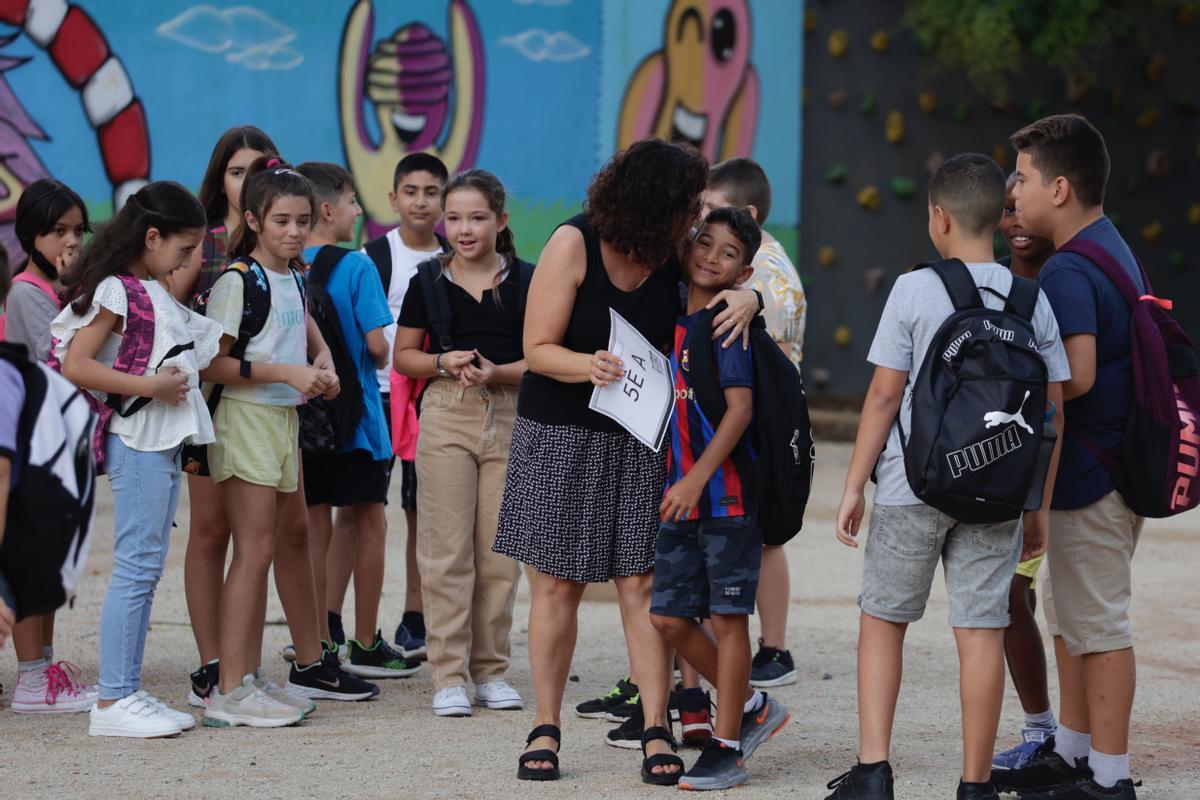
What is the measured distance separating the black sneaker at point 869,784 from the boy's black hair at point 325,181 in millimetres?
3059

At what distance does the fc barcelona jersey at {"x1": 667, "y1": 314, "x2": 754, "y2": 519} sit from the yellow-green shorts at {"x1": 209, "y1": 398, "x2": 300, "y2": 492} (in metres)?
1.44

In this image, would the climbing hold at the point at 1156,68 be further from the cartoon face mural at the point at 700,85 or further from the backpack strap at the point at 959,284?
the backpack strap at the point at 959,284

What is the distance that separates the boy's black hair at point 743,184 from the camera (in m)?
5.72

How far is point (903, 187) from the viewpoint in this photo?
15.1 meters

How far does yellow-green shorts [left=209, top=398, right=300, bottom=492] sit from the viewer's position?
16.3 ft

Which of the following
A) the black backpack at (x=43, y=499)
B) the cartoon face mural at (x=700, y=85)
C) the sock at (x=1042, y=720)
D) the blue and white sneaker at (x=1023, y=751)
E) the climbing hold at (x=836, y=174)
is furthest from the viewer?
the climbing hold at (x=836, y=174)

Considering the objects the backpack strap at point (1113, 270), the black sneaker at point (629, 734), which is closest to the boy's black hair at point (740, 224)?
the backpack strap at point (1113, 270)

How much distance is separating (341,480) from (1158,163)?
11789mm

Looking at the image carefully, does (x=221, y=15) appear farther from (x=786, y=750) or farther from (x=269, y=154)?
(x=786, y=750)

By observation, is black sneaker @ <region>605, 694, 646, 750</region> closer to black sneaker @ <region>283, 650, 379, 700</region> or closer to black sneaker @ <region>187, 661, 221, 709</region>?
black sneaker @ <region>283, 650, 379, 700</region>

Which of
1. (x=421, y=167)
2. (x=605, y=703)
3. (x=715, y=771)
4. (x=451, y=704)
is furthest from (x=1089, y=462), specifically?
(x=421, y=167)

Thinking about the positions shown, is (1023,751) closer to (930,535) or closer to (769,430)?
(930,535)

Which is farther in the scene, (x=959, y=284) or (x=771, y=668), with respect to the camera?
(x=771, y=668)

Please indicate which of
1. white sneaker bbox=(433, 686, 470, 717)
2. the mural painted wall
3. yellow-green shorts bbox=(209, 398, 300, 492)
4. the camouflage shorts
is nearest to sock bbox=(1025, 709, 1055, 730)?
the camouflage shorts
